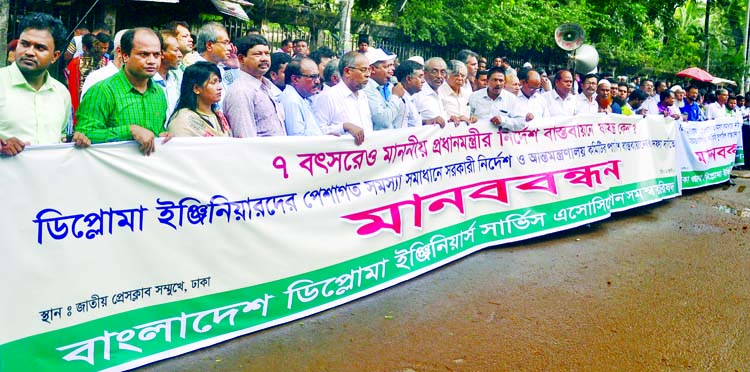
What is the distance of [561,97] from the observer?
8633 mm

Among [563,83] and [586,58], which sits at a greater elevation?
[586,58]

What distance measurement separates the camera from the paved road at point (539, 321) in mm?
3996

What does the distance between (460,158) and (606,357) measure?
8.58 feet

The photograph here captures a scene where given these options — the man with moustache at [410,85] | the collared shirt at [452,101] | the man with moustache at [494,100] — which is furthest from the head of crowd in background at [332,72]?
the man with moustache at [494,100]

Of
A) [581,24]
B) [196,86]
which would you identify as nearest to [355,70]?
[196,86]

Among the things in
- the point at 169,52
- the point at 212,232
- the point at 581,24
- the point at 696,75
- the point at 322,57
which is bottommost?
the point at 212,232

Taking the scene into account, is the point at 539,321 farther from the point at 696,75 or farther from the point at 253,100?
the point at 696,75

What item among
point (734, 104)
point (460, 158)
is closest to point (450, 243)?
point (460, 158)

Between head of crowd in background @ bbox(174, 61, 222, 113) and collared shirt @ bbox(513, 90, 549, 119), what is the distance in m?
4.43

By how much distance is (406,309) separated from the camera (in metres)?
4.86

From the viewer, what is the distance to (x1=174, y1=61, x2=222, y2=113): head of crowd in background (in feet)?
14.2

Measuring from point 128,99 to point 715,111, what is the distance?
14752 mm

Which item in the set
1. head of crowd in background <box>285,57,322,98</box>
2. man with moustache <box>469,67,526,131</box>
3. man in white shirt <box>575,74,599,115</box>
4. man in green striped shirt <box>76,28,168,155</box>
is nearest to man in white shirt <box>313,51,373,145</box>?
head of crowd in background <box>285,57,322,98</box>

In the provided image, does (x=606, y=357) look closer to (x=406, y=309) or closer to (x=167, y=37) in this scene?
(x=406, y=309)
